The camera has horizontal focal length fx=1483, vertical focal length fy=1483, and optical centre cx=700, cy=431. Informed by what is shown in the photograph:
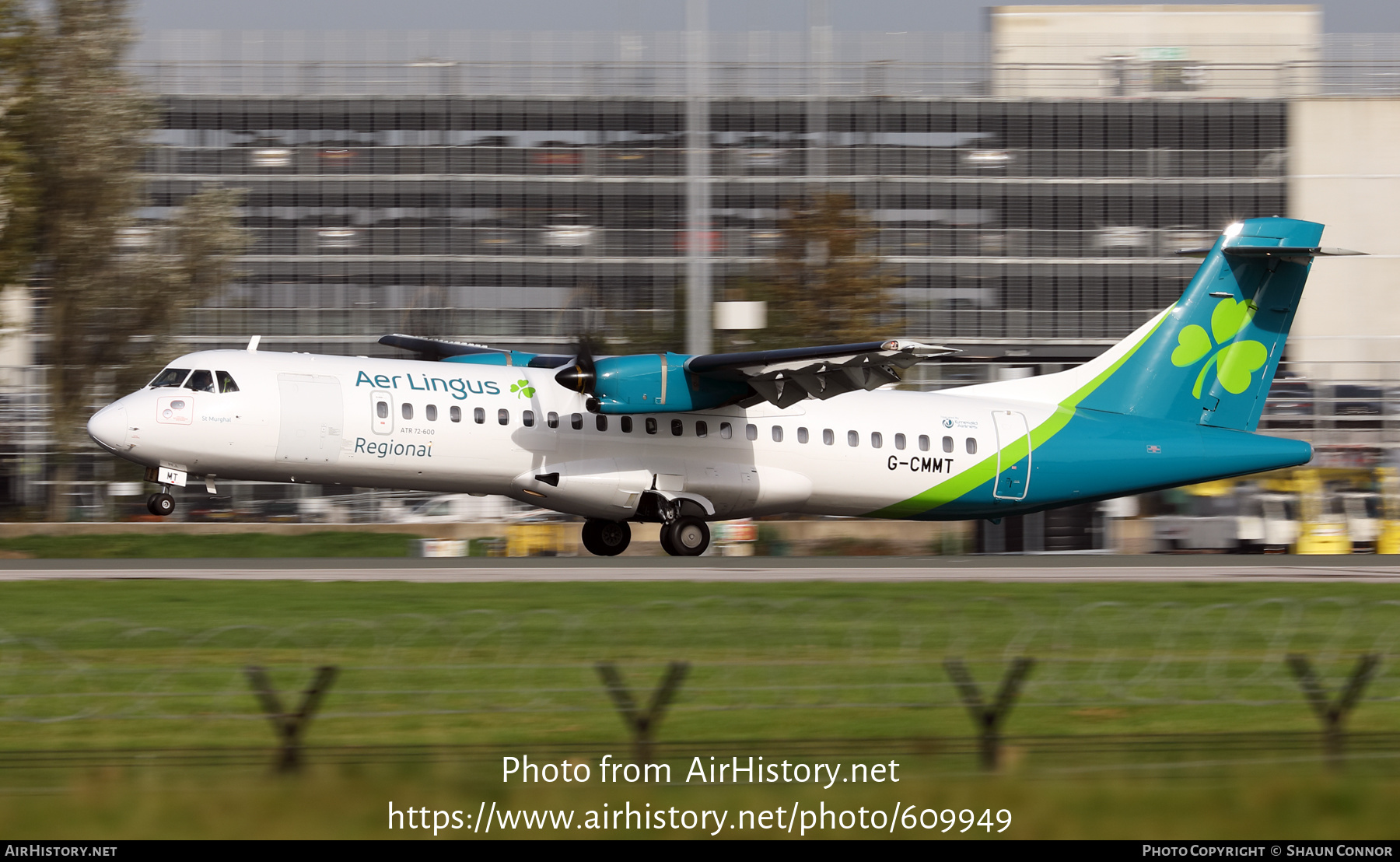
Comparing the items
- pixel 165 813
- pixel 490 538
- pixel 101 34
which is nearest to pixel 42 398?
pixel 101 34

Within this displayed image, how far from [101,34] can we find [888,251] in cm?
3854

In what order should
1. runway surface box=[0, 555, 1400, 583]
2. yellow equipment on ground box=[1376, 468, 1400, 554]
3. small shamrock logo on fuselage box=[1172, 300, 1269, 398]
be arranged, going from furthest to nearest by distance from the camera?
yellow equipment on ground box=[1376, 468, 1400, 554] → small shamrock logo on fuselage box=[1172, 300, 1269, 398] → runway surface box=[0, 555, 1400, 583]

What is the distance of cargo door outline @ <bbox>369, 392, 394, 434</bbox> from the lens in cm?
2211

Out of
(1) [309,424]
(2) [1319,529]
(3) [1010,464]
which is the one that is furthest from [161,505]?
(2) [1319,529]

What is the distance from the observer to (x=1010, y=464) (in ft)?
81.4

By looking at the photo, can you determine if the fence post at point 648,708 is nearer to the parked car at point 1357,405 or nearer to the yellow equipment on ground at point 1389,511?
the yellow equipment on ground at point 1389,511

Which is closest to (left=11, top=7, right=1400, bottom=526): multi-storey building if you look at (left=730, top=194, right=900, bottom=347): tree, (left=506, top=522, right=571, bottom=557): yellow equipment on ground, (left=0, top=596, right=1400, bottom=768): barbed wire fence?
(left=730, top=194, right=900, bottom=347): tree

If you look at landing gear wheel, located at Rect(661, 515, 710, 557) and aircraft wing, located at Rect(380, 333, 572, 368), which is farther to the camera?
aircraft wing, located at Rect(380, 333, 572, 368)

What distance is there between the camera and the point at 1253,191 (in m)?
67.0

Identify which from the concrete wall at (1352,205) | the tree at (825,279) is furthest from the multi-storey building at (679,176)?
the tree at (825,279)

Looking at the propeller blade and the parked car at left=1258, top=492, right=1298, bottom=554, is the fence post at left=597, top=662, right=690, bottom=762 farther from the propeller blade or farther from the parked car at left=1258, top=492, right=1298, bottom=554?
the parked car at left=1258, top=492, right=1298, bottom=554

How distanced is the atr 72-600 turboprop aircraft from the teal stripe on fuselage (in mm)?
38

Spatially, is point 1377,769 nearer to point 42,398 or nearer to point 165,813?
point 165,813

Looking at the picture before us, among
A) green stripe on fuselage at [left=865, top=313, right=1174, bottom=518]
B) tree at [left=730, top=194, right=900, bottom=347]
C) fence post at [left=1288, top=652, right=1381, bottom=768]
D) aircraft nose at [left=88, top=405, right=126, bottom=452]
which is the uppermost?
tree at [left=730, top=194, right=900, bottom=347]
